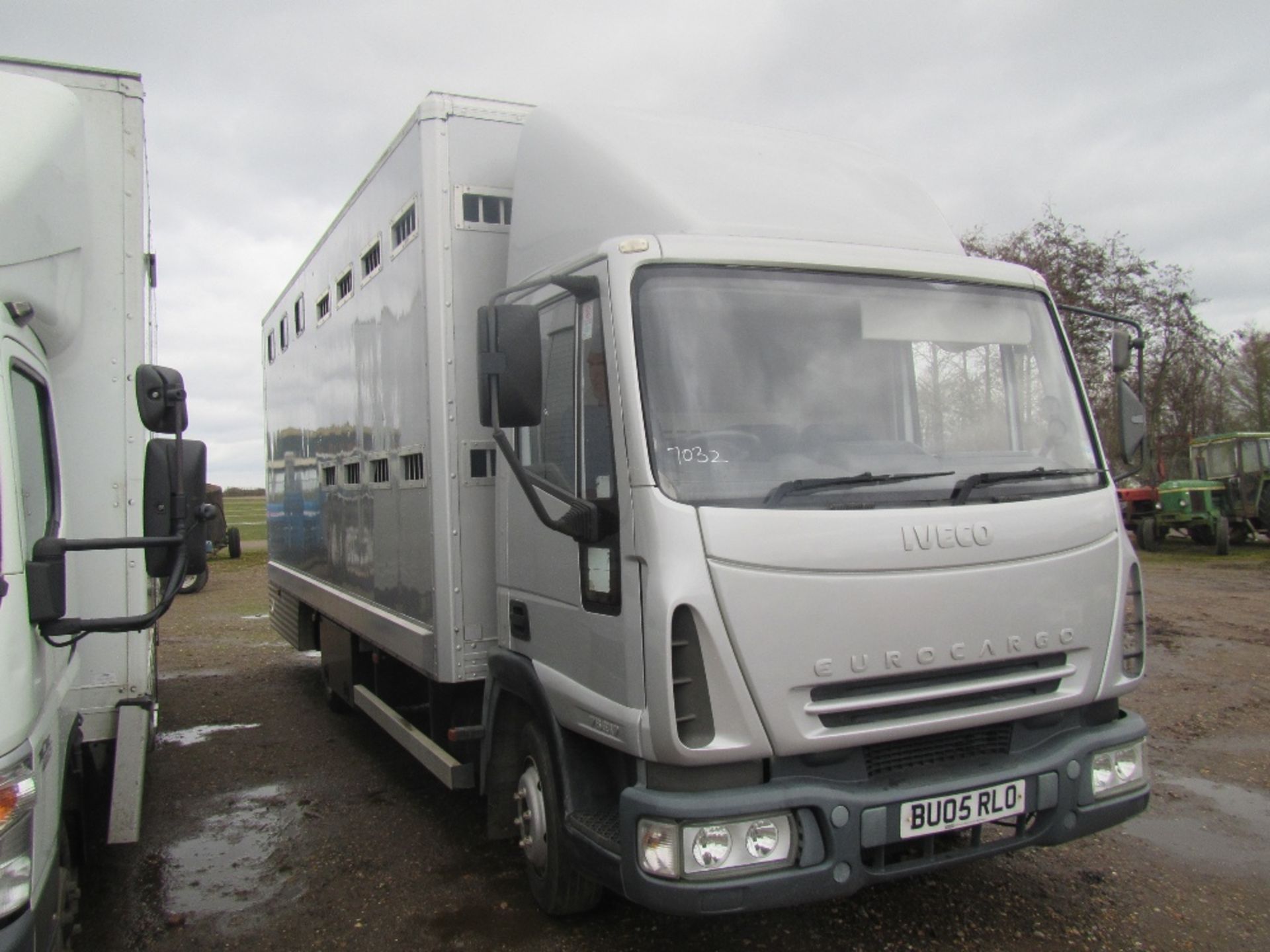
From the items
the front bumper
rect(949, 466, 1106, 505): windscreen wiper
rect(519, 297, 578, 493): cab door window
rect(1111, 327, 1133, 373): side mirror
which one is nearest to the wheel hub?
the front bumper

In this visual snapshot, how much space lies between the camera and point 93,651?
430 cm

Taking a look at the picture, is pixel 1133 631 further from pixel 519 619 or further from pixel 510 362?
pixel 510 362

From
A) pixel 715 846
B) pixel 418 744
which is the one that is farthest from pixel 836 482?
pixel 418 744

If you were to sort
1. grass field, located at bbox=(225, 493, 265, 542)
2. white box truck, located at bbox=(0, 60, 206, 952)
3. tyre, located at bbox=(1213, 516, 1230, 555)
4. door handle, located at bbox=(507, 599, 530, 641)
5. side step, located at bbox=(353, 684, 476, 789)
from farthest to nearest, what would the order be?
grass field, located at bbox=(225, 493, 265, 542) → tyre, located at bbox=(1213, 516, 1230, 555) → side step, located at bbox=(353, 684, 476, 789) → door handle, located at bbox=(507, 599, 530, 641) → white box truck, located at bbox=(0, 60, 206, 952)

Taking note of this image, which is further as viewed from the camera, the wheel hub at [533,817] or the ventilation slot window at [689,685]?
the wheel hub at [533,817]

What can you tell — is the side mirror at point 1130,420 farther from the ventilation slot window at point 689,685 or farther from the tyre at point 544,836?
the tyre at point 544,836

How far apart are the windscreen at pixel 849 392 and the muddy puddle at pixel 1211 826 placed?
214 centimetres

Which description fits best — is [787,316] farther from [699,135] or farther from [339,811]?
[339,811]

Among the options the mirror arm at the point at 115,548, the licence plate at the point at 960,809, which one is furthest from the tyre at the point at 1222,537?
the mirror arm at the point at 115,548

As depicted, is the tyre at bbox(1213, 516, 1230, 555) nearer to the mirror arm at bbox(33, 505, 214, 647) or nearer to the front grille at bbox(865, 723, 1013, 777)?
the front grille at bbox(865, 723, 1013, 777)

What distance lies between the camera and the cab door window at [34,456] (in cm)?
325

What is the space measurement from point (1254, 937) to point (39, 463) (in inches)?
184

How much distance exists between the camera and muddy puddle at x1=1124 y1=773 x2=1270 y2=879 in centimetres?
490

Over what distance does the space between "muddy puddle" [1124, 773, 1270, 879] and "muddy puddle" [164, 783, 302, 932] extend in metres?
4.07
